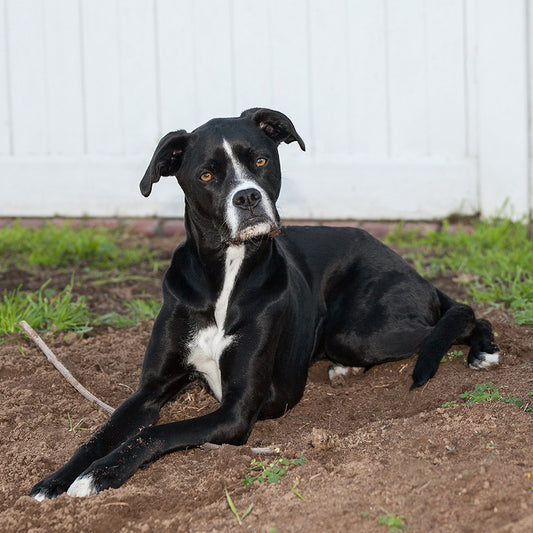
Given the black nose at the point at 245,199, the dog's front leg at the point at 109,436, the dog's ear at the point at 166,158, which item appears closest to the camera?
the dog's front leg at the point at 109,436

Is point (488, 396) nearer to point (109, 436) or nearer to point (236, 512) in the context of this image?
point (236, 512)

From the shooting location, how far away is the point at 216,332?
3.66 m

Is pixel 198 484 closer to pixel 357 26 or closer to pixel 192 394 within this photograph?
pixel 192 394

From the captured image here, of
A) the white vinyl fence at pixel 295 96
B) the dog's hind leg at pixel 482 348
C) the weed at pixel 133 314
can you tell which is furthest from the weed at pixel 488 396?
the white vinyl fence at pixel 295 96

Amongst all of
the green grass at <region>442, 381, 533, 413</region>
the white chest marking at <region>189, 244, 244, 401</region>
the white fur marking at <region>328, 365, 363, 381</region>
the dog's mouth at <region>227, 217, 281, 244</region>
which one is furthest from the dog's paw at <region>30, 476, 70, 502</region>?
the white fur marking at <region>328, 365, 363, 381</region>

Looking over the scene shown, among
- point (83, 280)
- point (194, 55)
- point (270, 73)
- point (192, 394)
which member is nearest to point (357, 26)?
point (270, 73)

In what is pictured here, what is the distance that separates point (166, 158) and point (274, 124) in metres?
0.57

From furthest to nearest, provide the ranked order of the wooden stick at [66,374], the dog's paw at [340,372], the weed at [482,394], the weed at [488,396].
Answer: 1. the dog's paw at [340,372]
2. the wooden stick at [66,374]
3. the weed at [482,394]
4. the weed at [488,396]

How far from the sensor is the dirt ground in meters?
2.43

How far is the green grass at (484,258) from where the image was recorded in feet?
17.1

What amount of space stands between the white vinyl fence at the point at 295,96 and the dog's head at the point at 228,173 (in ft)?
10.9

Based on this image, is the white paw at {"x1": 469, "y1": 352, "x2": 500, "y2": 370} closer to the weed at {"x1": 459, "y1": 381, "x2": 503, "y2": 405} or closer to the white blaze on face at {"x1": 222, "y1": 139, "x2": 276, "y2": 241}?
the weed at {"x1": 459, "y1": 381, "x2": 503, "y2": 405}

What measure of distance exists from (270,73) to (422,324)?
3524mm

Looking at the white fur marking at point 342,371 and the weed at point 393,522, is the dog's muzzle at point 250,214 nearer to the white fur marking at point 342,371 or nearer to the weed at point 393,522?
the white fur marking at point 342,371
